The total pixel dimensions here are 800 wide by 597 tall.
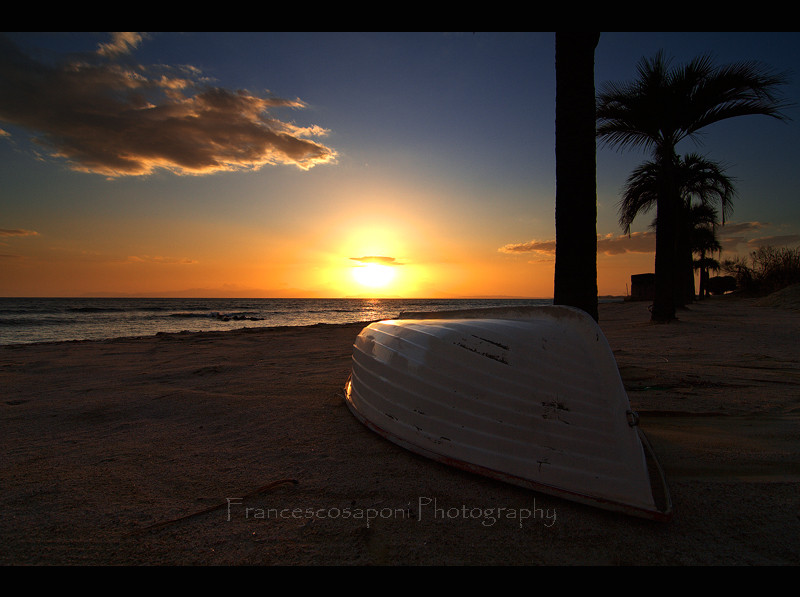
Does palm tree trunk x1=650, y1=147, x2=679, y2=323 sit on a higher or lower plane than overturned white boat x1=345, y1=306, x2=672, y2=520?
higher

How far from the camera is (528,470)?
70.0 inches

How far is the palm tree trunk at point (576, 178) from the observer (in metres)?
3.74

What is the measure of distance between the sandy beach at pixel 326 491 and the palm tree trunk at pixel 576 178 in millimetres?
1173

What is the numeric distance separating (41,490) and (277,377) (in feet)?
9.26

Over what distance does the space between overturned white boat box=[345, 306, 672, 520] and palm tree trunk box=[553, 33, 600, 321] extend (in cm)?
167

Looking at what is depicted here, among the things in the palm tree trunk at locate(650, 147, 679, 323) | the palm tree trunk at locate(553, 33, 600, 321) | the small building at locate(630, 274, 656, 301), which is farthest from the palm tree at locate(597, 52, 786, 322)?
the small building at locate(630, 274, 656, 301)

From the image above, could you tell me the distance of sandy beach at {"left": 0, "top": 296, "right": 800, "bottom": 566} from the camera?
1.48m

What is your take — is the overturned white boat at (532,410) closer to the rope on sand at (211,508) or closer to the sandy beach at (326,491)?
the sandy beach at (326,491)

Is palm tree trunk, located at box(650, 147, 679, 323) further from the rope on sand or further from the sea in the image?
the rope on sand

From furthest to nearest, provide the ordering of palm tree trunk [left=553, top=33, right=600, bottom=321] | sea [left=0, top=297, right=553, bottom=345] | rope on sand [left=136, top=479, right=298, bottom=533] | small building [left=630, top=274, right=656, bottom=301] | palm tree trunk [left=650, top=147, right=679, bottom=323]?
small building [left=630, top=274, right=656, bottom=301], sea [left=0, top=297, right=553, bottom=345], palm tree trunk [left=650, top=147, right=679, bottom=323], palm tree trunk [left=553, top=33, right=600, bottom=321], rope on sand [left=136, top=479, right=298, bottom=533]

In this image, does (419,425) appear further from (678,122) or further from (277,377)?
(678,122)

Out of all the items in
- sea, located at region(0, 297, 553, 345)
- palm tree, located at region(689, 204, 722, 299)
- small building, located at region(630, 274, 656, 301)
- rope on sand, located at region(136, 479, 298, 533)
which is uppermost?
palm tree, located at region(689, 204, 722, 299)

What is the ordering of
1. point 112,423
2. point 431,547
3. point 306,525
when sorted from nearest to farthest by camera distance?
point 431,547, point 306,525, point 112,423
